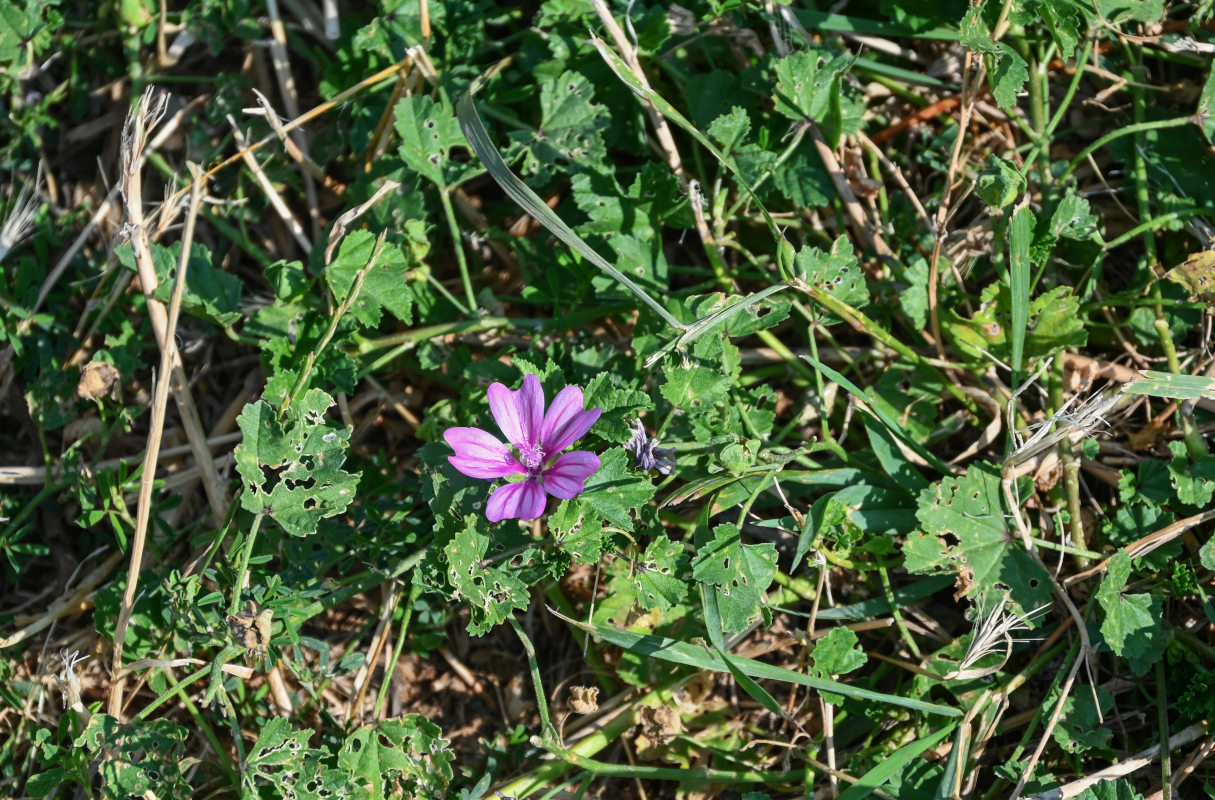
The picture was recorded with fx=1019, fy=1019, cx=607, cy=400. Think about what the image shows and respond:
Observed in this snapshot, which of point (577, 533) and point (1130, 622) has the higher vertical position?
point (577, 533)

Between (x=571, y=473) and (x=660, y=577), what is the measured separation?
0.37 meters

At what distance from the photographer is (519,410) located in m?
2.46

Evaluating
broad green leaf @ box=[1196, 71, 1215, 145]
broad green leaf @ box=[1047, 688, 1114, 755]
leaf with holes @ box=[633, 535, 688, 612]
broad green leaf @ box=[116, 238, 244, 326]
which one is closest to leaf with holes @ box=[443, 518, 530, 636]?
leaf with holes @ box=[633, 535, 688, 612]

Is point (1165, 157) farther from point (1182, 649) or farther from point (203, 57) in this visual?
point (203, 57)

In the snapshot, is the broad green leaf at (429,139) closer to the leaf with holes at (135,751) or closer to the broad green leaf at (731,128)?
the broad green leaf at (731,128)

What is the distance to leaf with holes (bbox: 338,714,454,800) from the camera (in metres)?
2.58

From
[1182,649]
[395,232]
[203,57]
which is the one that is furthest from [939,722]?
[203,57]

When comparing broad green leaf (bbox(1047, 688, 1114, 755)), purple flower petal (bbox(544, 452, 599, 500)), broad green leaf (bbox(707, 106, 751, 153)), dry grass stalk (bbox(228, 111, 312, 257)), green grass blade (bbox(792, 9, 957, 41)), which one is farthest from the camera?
dry grass stalk (bbox(228, 111, 312, 257))

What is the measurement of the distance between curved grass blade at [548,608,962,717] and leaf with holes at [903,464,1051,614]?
318mm

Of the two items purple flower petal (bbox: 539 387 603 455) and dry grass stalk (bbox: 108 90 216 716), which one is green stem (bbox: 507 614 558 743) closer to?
purple flower petal (bbox: 539 387 603 455)

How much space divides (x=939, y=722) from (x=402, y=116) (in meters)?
2.17

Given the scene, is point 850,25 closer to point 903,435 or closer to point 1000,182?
point 1000,182

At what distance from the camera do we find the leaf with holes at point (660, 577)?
242cm

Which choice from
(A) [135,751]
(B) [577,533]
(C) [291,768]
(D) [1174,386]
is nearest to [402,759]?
(C) [291,768]
